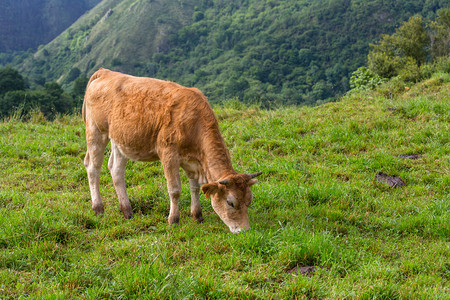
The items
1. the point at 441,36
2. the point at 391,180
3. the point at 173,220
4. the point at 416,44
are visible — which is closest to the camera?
the point at 173,220

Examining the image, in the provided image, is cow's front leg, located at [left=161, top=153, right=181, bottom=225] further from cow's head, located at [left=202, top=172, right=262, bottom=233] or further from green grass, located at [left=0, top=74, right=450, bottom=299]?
cow's head, located at [left=202, top=172, right=262, bottom=233]

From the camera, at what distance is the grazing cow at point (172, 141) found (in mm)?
5195

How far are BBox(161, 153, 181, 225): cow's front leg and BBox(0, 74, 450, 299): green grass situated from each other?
0.20m

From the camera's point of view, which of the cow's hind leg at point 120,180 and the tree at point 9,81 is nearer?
the cow's hind leg at point 120,180

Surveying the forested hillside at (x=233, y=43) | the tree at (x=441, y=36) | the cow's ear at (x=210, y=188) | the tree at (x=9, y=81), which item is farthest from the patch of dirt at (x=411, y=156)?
the forested hillside at (x=233, y=43)

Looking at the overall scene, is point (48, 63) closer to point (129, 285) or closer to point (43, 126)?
point (43, 126)

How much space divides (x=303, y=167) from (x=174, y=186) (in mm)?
3246

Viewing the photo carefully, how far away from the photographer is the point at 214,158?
5.39 metres

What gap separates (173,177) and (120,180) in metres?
1.23

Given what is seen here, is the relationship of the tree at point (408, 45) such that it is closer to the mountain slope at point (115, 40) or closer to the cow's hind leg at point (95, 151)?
the cow's hind leg at point (95, 151)

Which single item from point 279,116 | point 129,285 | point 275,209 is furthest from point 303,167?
point 129,285

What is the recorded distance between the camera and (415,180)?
7.12 metres

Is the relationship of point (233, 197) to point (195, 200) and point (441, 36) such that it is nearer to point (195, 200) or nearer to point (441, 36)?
point (195, 200)

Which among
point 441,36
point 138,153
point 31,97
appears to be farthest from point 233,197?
point 441,36
